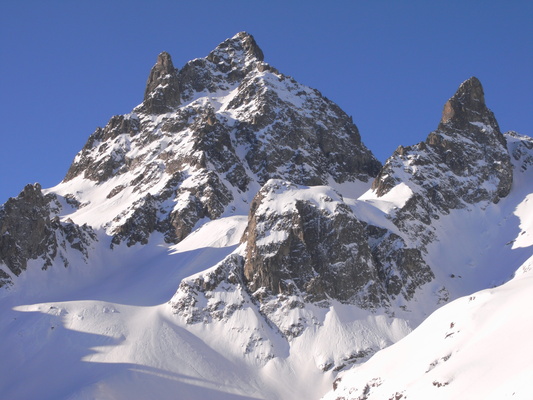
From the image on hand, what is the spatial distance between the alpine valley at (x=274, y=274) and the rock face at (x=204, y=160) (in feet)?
2.28

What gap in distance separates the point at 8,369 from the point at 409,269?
229 ft

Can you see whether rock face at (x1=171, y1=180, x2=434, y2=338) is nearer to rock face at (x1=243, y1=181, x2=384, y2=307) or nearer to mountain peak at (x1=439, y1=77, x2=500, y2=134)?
rock face at (x1=243, y1=181, x2=384, y2=307)

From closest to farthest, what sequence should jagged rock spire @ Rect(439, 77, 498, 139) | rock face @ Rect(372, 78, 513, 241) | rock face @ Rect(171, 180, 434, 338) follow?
rock face @ Rect(171, 180, 434, 338), rock face @ Rect(372, 78, 513, 241), jagged rock spire @ Rect(439, 77, 498, 139)

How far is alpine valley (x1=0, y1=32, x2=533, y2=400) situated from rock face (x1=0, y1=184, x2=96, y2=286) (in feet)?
1.08

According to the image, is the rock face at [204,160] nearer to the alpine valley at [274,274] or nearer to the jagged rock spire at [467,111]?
the alpine valley at [274,274]

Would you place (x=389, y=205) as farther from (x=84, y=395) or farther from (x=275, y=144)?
(x=84, y=395)

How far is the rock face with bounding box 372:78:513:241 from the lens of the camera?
14162 cm

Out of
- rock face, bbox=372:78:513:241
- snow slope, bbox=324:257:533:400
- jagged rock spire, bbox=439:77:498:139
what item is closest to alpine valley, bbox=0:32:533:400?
snow slope, bbox=324:257:533:400

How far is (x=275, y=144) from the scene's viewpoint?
182m

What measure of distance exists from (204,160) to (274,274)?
58.5 m

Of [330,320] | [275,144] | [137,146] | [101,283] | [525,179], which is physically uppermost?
[137,146]

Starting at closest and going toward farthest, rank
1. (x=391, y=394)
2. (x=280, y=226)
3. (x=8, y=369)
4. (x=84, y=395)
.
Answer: (x=391, y=394)
(x=84, y=395)
(x=8, y=369)
(x=280, y=226)

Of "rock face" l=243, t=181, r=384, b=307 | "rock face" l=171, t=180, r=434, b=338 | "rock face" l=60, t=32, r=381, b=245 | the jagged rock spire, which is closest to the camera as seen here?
"rock face" l=171, t=180, r=434, b=338

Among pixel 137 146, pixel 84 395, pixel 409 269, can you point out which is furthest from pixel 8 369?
pixel 137 146
